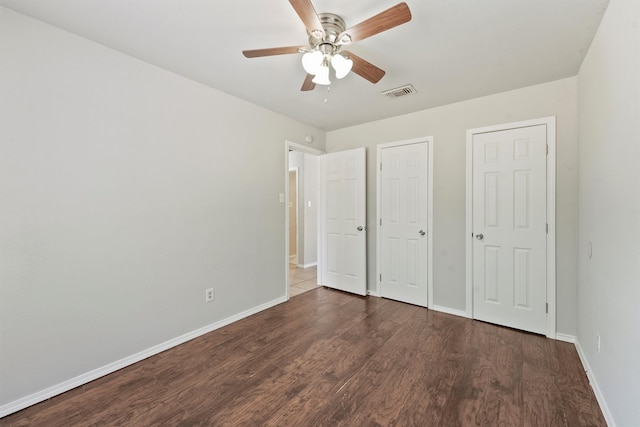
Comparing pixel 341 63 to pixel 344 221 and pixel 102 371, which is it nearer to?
pixel 344 221

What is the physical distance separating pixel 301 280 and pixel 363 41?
359 centimetres

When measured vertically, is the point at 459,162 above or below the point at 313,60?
below

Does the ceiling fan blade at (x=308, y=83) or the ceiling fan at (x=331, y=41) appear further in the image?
the ceiling fan blade at (x=308, y=83)

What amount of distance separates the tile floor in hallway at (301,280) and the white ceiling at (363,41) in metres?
2.66

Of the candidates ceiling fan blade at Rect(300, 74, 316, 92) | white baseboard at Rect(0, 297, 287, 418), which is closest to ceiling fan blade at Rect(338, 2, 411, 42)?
ceiling fan blade at Rect(300, 74, 316, 92)

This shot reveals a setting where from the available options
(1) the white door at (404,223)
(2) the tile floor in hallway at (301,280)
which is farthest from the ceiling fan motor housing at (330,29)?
(2) the tile floor in hallway at (301,280)

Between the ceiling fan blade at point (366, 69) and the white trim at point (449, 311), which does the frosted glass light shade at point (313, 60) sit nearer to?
the ceiling fan blade at point (366, 69)

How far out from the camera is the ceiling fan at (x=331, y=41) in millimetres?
1381

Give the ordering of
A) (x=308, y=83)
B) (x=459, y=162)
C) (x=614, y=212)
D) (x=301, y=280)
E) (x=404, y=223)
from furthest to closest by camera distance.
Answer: (x=301, y=280) → (x=404, y=223) → (x=459, y=162) → (x=308, y=83) → (x=614, y=212)

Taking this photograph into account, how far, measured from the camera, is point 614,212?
1.53 m

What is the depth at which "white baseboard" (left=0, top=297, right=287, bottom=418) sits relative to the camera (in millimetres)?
1688

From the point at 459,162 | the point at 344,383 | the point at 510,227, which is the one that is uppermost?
the point at 459,162

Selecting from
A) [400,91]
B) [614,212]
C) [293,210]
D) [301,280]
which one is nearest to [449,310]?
[614,212]

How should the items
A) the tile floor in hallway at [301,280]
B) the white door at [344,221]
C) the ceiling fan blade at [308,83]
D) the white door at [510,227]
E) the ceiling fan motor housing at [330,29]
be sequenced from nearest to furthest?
the ceiling fan motor housing at [330,29] → the ceiling fan blade at [308,83] → the white door at [510,227] → the white door at [344,221] → the tile floor in hallway at [301,280]
